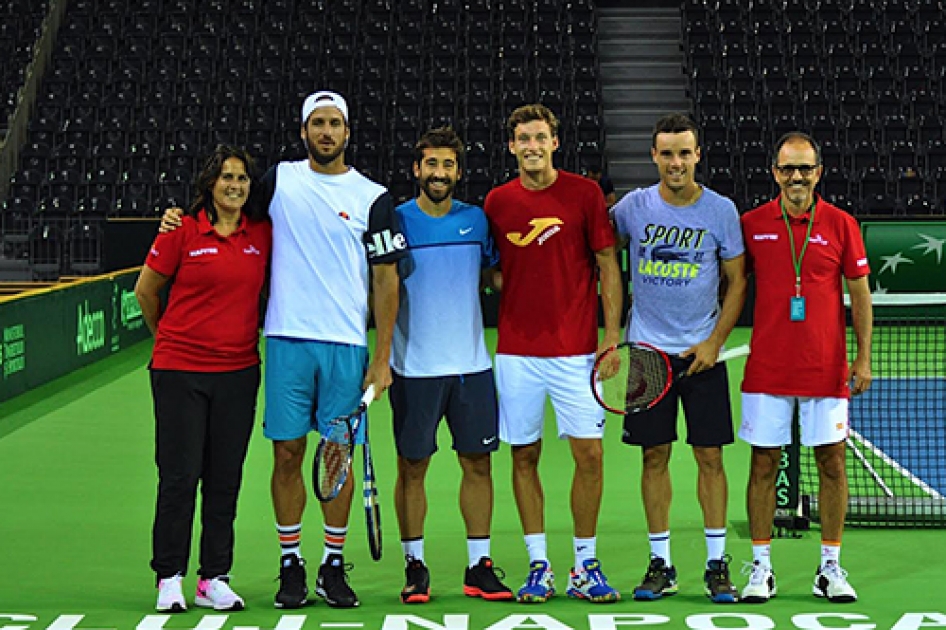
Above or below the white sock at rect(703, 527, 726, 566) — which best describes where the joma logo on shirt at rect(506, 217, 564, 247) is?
above

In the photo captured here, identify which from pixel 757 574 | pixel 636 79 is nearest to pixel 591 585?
pixel 757 574

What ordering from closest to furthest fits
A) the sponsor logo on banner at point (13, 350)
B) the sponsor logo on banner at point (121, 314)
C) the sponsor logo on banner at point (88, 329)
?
1. the sponsor logo on banner at point (13, 350)
2. the sponsor logo on banner at point (88, 329)
3. the sponsor logo on banner at point (121, 314)

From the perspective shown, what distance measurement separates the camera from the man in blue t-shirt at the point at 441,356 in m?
6.27

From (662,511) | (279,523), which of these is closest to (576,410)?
(662,511)

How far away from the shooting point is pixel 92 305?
15672mm

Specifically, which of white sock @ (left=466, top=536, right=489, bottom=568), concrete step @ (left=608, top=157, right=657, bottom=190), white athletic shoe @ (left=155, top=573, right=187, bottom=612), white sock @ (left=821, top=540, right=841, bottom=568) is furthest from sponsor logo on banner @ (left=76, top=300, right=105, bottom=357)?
concrete step @ (left=608, top=157, right=657, bottom=190)

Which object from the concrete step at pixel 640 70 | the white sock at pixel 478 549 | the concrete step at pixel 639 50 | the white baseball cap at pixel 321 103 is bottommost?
the white sock at pixel 478 549

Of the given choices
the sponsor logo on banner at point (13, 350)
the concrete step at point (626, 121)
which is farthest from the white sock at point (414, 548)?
the concrete step at point (626, 121)

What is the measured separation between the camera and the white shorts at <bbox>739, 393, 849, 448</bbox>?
249 inches

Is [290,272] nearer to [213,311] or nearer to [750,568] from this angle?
[213,311]

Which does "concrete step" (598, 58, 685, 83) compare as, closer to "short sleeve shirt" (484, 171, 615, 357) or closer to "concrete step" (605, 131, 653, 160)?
"concrete step" (605, 131, 653, 160)

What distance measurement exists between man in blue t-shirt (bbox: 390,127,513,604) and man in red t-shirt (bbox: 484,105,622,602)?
119 millimetres

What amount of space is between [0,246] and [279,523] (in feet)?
55.7

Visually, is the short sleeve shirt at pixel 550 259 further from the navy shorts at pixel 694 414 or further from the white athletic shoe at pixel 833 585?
the white athletic shoe at pixel 833 585
